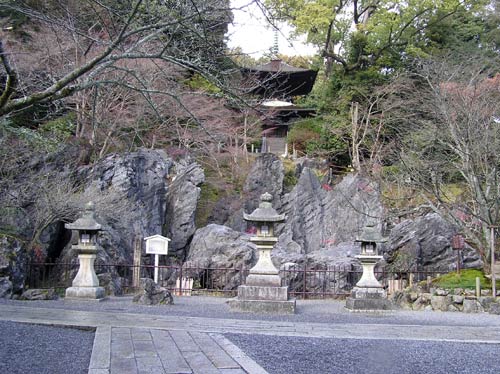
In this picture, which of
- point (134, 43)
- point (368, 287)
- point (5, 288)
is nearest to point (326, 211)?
point (368, 287)

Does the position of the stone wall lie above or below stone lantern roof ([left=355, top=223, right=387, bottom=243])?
below

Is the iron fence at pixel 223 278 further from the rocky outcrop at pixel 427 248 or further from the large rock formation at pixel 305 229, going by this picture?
the rocky outcrop at pixel 427 248

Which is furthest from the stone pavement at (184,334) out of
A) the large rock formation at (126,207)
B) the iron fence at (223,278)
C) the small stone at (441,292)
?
the iron fence at (223,278)

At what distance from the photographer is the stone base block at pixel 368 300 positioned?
10328 millimetres

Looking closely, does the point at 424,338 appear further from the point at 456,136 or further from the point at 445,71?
the point at 445,71

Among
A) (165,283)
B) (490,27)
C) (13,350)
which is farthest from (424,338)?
(490,27)

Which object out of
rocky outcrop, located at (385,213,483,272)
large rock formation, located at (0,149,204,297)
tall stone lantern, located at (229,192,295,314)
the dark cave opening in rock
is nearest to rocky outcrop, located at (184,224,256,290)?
large rock formation, located at (0,149,204,297)

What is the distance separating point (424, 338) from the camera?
262 inches

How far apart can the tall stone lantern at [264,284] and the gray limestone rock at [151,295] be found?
1.58 metres

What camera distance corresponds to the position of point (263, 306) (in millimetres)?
A: 9688

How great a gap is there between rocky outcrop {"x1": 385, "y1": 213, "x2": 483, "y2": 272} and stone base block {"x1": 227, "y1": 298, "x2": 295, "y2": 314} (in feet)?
24.6

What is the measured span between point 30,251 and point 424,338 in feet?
32.8

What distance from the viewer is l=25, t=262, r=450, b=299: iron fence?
13367mm

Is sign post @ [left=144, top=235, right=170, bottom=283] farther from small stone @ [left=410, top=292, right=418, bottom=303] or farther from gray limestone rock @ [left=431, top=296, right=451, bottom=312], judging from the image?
gray limestone rock @ [left=431, top=296, right=451, bottom=312]
